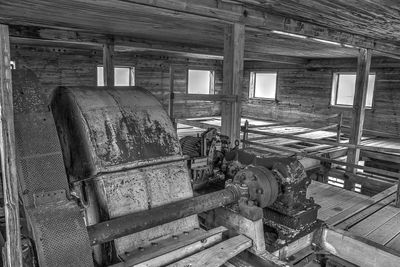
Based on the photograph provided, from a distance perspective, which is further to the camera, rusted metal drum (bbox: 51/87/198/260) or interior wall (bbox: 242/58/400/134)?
interior wall (bbox: 242/58/400/134)

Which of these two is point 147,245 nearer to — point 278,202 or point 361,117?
point 278,202

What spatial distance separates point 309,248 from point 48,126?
2187 mm

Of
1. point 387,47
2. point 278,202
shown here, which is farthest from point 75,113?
point 387,47

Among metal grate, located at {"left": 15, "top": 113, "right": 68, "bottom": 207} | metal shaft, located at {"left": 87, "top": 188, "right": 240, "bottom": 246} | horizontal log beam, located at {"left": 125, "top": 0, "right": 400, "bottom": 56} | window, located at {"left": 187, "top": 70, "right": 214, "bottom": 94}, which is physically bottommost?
metal shaft, located at {"left": 87, "top": 188, "right": 240, "bottom": 246}

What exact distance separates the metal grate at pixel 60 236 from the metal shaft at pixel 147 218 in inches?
4.9

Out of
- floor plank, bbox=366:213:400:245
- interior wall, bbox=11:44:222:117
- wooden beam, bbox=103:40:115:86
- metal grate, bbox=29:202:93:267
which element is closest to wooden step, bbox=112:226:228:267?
metal grate, bbox=29:202:93:267

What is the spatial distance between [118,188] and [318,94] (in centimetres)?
990

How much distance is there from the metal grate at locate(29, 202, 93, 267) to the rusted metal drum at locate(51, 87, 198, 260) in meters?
0.46

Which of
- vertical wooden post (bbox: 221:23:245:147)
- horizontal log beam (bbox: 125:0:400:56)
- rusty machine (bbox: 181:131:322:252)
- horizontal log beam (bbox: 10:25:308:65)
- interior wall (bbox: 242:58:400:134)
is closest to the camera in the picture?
rusty machine (bbox: 181:131:322:252)

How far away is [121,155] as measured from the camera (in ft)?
5.92

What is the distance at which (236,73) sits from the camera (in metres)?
3.51

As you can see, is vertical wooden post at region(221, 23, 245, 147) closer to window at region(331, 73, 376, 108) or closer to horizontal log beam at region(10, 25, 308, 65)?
horizontal log beam at region(10, 25, 308, 65)

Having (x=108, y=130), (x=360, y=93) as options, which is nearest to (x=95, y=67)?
(x=360, y=93)

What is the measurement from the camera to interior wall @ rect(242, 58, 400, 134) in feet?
28.7
